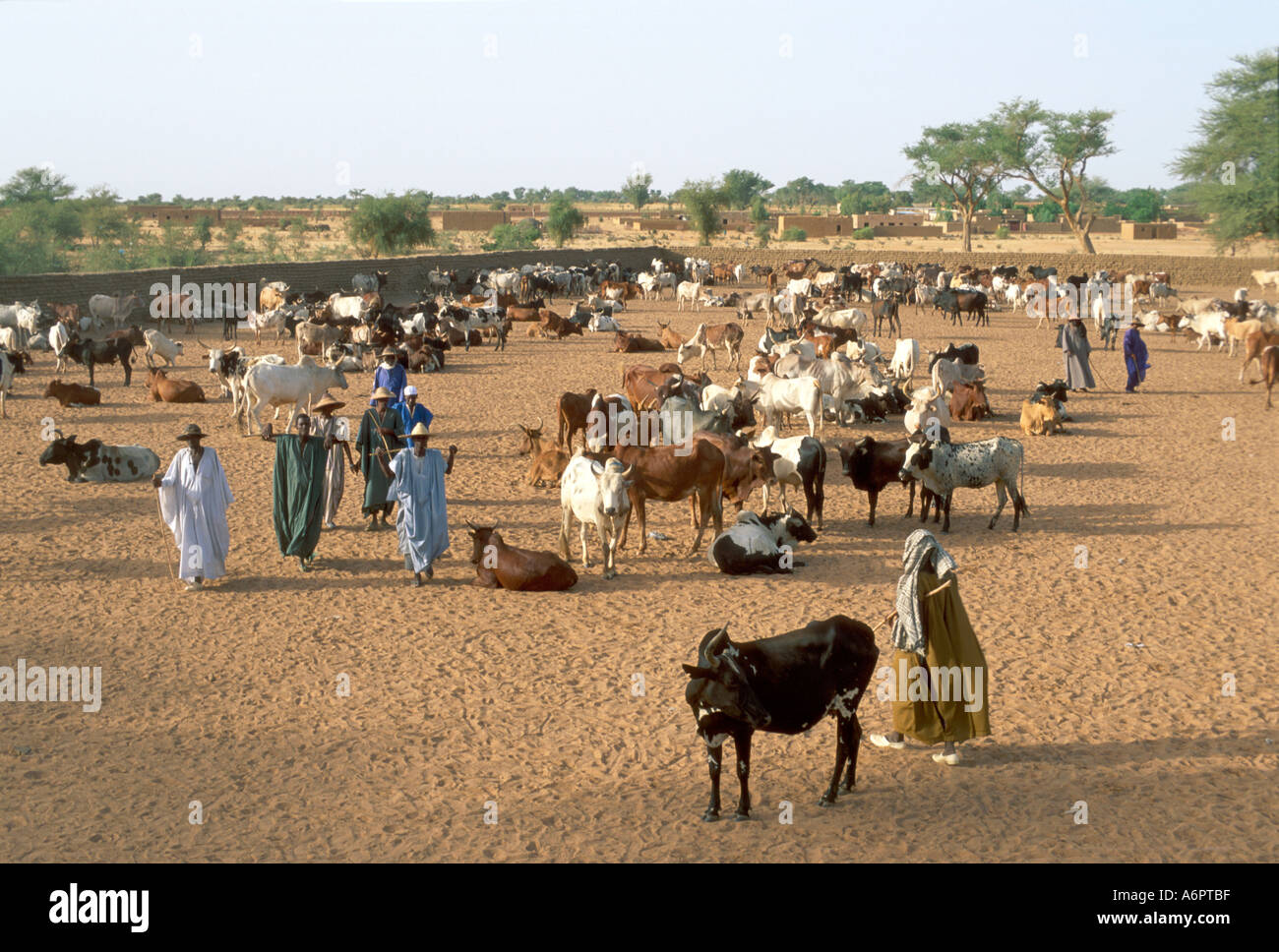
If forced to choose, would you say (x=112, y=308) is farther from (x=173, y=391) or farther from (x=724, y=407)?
(x=724, y=407)

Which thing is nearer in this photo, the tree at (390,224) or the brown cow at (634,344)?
the brown cow at (634,344)

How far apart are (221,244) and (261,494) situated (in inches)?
2242

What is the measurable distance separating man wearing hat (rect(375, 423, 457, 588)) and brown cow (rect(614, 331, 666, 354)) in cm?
1732

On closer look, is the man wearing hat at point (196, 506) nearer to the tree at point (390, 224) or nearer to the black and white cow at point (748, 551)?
the black and white cow at point (748, 551)

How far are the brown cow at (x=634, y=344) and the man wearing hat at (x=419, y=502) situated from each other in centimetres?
1732

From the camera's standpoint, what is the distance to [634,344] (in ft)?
89.6

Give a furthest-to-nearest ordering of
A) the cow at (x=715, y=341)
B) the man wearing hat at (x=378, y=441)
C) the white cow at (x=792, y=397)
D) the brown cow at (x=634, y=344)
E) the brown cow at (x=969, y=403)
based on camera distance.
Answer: the brown cow at (x=634, y=344) < the cow at (x=715, y=341) < the brown cow at (x=969, y=403) < the white cow at (x=792, y=397) < the man wearing hat at (x=378, y=441)

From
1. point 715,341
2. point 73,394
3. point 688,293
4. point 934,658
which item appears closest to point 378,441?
point 934,658

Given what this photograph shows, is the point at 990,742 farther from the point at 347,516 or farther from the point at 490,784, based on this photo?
the point at 347,516

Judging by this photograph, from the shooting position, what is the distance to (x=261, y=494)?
13.3 m

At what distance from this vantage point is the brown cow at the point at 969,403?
18.2 m

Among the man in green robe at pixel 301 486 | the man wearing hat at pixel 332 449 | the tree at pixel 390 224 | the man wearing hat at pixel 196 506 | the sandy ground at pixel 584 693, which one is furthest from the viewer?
the tree at pixel 390 224

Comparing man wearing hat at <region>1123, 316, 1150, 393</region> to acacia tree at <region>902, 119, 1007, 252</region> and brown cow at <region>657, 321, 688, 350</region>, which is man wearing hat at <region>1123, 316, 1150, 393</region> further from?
acacia tree at <region>902, 119, 1007, 252</region>

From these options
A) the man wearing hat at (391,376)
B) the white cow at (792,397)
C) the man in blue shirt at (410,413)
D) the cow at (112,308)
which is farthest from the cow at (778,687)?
the cow at (112,308)
